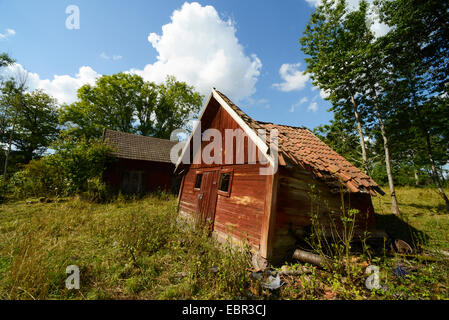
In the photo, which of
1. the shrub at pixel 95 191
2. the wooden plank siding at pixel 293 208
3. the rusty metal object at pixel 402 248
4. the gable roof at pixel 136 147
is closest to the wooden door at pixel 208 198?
the wooden plank siding at pixel 293 208

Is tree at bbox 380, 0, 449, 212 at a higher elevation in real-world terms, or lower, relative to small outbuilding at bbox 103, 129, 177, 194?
higher

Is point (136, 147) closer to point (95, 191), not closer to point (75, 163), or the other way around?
point (75, 163)

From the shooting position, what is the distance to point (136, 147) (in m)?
16.1

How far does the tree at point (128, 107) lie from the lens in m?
23.7

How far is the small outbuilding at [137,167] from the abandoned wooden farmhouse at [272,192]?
1041 cm

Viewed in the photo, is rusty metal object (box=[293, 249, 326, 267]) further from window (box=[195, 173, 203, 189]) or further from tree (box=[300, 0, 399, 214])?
tree (box=[300, 0, 399, 214])

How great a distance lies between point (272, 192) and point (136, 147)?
15697 mm

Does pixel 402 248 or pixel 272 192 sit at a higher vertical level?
pixel 272 192

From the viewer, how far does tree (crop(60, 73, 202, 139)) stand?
77.8 feet

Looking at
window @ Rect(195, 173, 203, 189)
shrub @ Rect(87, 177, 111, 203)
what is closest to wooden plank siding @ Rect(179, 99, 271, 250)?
window @ Rect(195, 173, 203, 189)

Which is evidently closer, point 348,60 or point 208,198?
point 208,198

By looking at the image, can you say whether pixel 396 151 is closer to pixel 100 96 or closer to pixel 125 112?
pixel 125 112

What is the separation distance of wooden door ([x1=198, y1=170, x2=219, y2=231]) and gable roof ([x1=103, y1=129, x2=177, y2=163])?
10178 mm

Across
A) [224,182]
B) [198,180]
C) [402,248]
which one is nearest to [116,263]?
[224,182]
